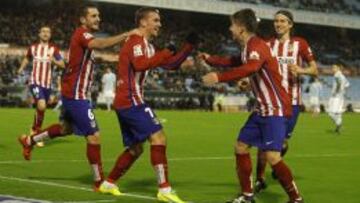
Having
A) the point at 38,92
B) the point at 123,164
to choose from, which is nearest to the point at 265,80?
the point at 123,164

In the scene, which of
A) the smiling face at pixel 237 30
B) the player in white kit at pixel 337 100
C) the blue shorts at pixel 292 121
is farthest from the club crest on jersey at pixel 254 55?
the player in white kit at pixel 337 100

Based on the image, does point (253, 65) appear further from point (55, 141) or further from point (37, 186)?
point (55, 141)

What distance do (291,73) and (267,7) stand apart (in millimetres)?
50558

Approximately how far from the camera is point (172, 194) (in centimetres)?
1007

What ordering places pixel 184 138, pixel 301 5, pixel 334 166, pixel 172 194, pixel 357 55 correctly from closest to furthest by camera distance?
pixel 172 194
pixel 334 166
pixel 184 138
pixel 301 5
pixel 357 55

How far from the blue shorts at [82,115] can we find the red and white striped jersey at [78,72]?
0.08 meters

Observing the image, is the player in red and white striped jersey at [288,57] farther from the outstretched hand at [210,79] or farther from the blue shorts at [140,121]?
the outstretched hand at [210,79]

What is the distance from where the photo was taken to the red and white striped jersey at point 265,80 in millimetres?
9383

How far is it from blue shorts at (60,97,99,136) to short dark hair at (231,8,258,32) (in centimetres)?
276

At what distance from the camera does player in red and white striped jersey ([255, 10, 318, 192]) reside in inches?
459

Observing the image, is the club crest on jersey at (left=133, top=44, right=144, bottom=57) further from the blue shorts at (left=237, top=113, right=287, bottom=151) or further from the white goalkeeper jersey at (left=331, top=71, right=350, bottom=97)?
the white goalkeeper jersey at (left=331, top=71, right=350, bottom=97)

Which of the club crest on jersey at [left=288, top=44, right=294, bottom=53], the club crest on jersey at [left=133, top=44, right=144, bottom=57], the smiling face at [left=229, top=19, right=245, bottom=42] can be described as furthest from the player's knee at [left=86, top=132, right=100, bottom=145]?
Answer: the club crest on jersey at [left=288, top=44, right=294, bottom=53]

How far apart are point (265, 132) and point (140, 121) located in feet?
5.37

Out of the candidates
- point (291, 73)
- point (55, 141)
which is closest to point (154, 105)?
point (55, 141)
